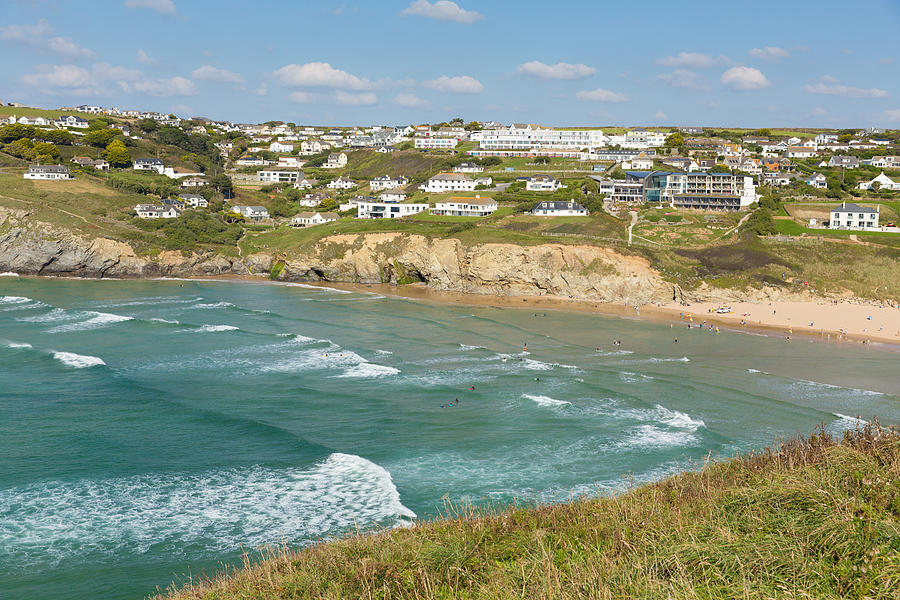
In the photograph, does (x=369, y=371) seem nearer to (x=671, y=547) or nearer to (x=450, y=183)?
(x=671, y=547)

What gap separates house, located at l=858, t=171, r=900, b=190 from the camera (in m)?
101

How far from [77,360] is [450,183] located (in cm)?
7786

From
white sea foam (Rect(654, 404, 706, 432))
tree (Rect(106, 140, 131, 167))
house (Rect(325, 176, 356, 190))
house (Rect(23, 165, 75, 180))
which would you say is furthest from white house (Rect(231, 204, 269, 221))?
white sea foam (Rect(654, 404, 706, 432))

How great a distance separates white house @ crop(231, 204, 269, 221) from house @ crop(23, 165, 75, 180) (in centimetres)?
2712

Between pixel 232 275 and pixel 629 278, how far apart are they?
2069 inches

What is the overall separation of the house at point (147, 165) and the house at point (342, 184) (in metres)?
33.3

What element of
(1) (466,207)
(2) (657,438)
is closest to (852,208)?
(1) (466,207)

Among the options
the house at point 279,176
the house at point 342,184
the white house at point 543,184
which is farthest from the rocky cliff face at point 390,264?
the house at point 279,176

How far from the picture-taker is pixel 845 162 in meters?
122

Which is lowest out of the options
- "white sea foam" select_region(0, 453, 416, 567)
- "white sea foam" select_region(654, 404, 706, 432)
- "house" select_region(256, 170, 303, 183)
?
"white sea foam" select_region(0, 453, 416, 567)

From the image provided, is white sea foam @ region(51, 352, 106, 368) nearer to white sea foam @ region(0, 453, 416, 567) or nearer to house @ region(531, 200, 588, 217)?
→ white sea foam @ region(0, 453, 416, 567)

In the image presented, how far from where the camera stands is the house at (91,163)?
123 m

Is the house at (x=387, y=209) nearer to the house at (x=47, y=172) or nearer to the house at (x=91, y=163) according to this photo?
the house at (x=47, y=172)

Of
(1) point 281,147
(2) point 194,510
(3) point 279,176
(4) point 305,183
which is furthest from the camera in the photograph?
(1) point 281,147
